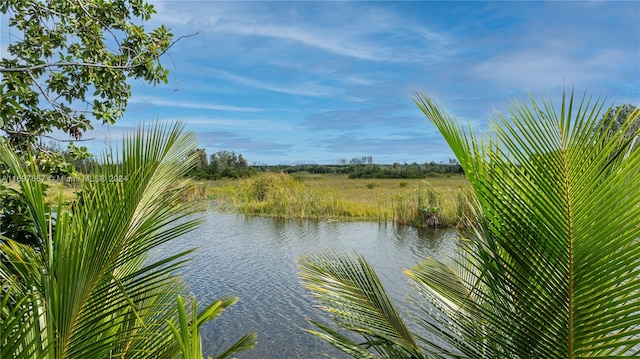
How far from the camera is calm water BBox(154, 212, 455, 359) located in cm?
608

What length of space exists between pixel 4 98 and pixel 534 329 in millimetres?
3448

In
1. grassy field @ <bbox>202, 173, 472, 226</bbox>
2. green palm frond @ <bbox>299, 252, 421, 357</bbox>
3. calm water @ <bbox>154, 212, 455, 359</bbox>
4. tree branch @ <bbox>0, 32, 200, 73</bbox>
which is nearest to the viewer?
green palm frond @ <bbox>299, 252, 421, 357</bbox>

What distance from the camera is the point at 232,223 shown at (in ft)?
54.1

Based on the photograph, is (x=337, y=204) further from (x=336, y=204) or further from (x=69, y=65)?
(x=69, y=65)

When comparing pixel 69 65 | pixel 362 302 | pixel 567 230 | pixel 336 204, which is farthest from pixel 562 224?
pixel 336 204

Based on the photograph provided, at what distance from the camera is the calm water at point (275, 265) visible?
608 centimetres

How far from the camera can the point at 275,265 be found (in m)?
9.84

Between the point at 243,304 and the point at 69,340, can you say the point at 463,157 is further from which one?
the point at 243,304

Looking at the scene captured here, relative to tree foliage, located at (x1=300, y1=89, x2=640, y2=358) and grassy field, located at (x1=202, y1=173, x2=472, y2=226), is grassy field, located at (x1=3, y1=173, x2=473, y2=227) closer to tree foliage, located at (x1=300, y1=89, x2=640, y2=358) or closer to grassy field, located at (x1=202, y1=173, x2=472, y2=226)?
grassy field, located at (x1=202, y1=173, x2=472, y2=226)

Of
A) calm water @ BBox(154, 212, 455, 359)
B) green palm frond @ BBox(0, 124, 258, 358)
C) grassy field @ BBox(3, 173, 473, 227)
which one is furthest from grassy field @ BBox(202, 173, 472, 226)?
green palm frond @ BBox(0, 124, 258, 358)

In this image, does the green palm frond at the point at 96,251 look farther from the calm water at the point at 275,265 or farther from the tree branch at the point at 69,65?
the calm water at the point at 275,265

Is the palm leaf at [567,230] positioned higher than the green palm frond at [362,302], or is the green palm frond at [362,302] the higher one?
the palm leaf at [567,230]

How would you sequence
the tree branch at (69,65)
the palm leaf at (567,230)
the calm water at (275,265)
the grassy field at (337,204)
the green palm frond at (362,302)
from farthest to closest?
1. the grassy field at (337,204)
2. the calm water at (275,265)
3. the tree branch at (69,65)
4. the green palm frond at (362,302)
5. the palm leaf at (567,230)

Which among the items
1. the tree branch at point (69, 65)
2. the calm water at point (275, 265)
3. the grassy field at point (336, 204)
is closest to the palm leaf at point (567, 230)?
the calm water at point (275, 265)
